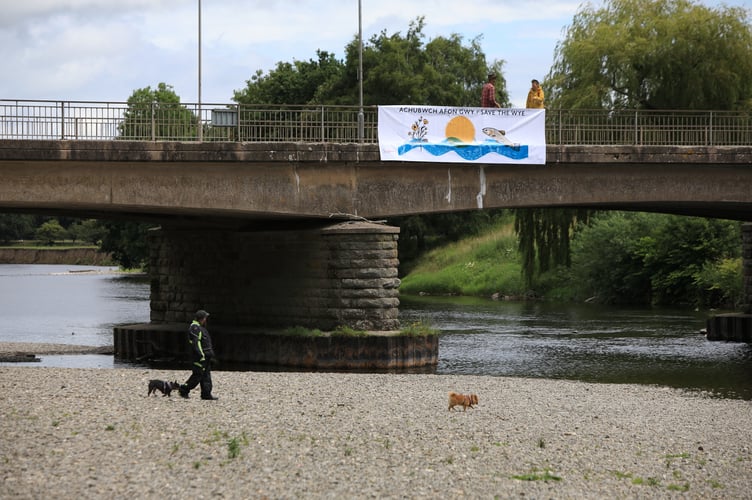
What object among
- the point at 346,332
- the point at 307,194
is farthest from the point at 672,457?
the point at 307,194

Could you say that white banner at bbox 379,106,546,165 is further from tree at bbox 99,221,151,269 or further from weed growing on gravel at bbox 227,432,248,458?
tree at bbox 99,221,151,269

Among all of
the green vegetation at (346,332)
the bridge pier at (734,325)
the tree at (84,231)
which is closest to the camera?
the green vegetation at (346,332)

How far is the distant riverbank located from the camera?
157875mm

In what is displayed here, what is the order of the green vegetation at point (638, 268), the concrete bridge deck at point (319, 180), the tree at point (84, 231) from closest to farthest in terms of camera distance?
the concrete bridge deck at point (319, 180) < the green vegetation at point (638, 268) < the tree at point (84, 231)

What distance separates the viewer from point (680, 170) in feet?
120

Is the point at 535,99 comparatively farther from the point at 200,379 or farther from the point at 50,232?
the point at 50,232

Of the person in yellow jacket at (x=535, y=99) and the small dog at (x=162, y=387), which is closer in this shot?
the small dog at (x=162, y=387)

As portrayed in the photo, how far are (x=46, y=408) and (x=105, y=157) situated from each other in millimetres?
13006

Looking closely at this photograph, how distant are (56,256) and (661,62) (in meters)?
125

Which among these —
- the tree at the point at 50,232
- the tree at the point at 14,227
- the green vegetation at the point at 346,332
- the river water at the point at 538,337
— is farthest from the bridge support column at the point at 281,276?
the tree at the point at 14,227

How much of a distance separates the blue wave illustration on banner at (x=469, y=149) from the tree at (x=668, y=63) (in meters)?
12.3

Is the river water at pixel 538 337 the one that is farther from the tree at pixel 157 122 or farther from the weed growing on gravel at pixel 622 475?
the weed growing on gravel at pixel 622 475

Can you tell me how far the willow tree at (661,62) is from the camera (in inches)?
1789

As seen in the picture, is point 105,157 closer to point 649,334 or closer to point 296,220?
point 296,220
